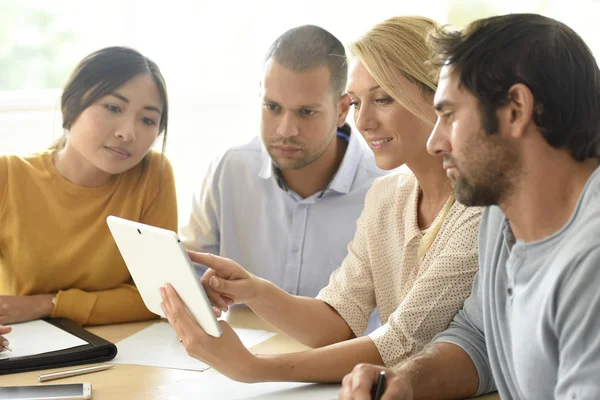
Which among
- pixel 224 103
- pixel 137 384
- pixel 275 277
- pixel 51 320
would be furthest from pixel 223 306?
pixel 224 103

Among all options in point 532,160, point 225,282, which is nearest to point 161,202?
point 225,282

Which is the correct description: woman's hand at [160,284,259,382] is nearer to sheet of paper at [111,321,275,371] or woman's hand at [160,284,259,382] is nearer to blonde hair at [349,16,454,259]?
sheet of paper at [111,321,275,371]

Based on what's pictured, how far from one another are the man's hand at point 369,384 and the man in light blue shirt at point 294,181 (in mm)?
888

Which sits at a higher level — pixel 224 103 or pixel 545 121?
pixel 545 121

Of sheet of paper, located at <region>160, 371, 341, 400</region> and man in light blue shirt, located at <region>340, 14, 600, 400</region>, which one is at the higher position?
man in light blue shirt, located at <region>340, 14, 600, 400</region>

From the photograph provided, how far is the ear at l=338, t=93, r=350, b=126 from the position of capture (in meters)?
2.26

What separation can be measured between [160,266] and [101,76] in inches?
31.7

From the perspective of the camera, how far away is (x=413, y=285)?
1.56 metres

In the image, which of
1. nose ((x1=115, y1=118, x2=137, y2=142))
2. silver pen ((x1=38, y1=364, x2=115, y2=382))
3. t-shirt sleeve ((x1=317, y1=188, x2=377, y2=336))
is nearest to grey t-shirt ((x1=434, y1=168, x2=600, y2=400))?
t-shirt sleeve ((x1=317, y1=188, x2=377, y2=336))

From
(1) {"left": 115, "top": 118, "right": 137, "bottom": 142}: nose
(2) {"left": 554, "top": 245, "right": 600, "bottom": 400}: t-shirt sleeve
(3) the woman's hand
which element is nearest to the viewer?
(2) {"left": 554, "top": 245, "right": 600, "bottom": 400}: t-shirt sleeve

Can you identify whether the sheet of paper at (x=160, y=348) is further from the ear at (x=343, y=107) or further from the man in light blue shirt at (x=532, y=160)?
the ear at (x=343, y=107)

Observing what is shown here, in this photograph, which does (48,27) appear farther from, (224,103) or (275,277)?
(275,277)

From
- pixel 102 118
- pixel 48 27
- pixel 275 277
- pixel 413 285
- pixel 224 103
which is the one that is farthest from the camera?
pixel 224 103

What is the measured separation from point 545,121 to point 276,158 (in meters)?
1.13
